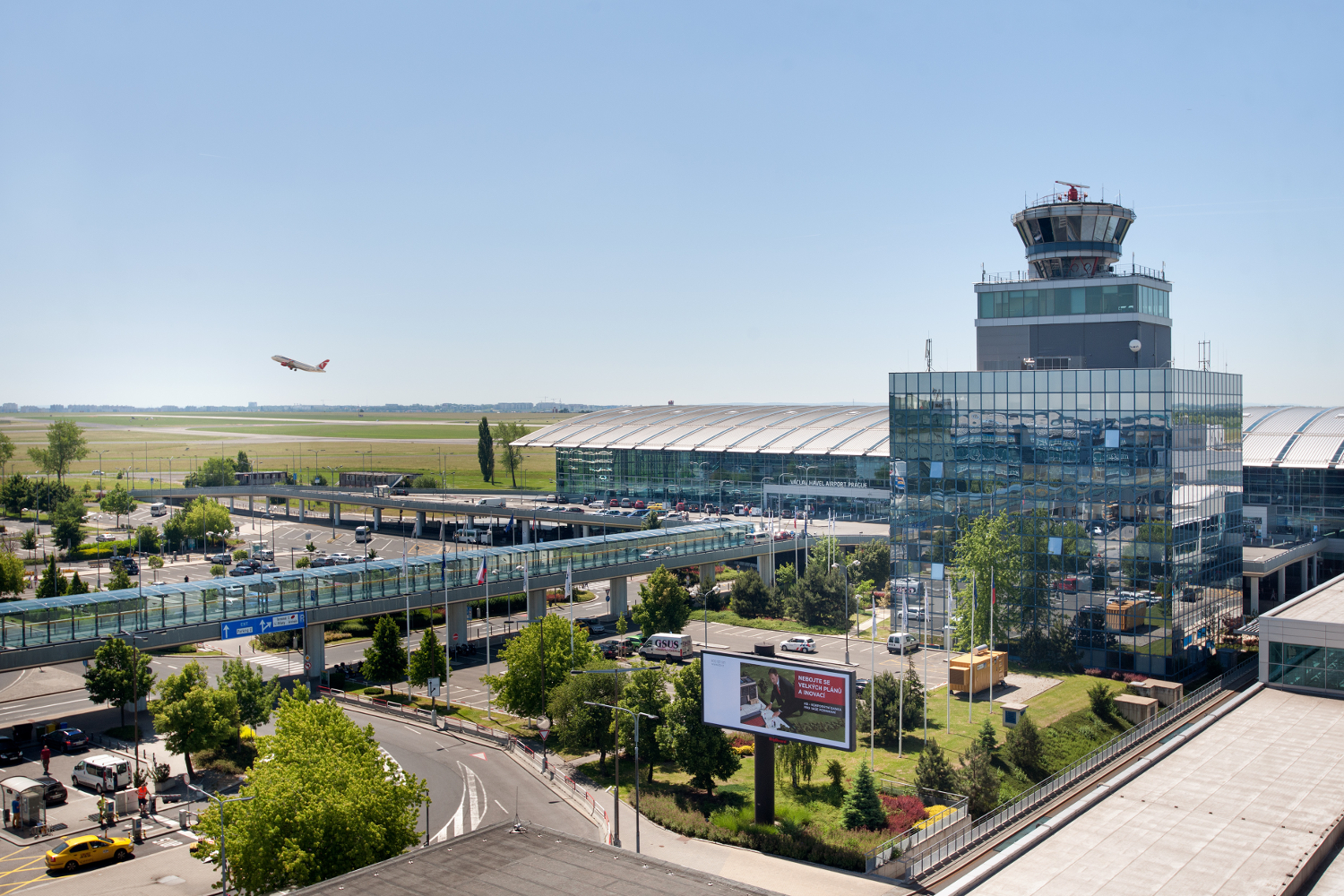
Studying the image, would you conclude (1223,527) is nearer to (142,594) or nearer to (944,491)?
(944,491)

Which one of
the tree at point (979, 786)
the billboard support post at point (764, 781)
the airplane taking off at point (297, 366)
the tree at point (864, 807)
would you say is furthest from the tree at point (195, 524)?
the tree at point (979, 786)

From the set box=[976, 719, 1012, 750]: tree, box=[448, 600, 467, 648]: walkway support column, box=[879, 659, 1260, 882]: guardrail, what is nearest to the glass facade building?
box=[879, 659, 1260, 882]: guardrail

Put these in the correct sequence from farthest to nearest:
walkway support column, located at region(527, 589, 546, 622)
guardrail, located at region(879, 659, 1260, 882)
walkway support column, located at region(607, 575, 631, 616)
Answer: walkway support column, located at region(607, 575, 631, 616)
walkway support column, located at region(527, 589, 546, 622)
guardrail, located at region(879, 659, 1260, 882)

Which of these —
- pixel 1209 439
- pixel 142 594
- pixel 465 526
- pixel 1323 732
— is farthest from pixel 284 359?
pixel 1323 732

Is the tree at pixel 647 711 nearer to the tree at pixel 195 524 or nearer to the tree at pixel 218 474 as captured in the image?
the tree at pixel 195 524

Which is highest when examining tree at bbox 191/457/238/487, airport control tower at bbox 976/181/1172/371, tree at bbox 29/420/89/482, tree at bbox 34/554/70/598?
airport control tower at bbox 976/181/1172/371

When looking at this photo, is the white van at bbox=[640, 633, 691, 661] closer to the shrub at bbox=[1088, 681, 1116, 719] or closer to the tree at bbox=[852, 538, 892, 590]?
the tree at bbox=[852, 538, 892, 590]

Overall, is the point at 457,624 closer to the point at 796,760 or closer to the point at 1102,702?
the point at 796,760
